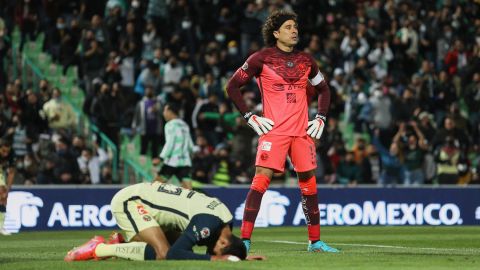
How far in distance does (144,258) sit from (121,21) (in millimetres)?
18236

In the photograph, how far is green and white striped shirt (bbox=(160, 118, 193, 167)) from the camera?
2191cm

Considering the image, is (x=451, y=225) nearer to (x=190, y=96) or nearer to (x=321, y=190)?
(x=321, y=190)

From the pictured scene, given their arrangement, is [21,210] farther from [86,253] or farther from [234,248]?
[234,248]

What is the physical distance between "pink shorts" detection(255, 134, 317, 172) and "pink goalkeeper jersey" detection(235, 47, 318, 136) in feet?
0.24

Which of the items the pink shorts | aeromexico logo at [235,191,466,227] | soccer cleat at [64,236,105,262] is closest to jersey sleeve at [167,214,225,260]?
soccer cleat at [64,236,105,262]

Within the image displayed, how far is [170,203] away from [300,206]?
12.2m

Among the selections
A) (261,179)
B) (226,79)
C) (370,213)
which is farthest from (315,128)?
(226,79)

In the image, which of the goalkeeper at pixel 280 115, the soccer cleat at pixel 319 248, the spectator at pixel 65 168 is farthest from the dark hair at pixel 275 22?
the spectator at pixel 65 168

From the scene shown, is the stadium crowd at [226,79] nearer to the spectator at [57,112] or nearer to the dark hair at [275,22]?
the spectator at [57,112]

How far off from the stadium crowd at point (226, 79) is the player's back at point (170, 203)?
1314 cm

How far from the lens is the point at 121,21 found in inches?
1142

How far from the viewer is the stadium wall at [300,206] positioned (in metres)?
22.5

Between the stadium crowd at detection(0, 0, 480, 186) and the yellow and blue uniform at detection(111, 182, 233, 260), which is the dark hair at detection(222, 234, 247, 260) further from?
the stadium crowd at detection(0, 0, 480, 186)

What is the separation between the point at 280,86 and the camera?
13.0 metres
